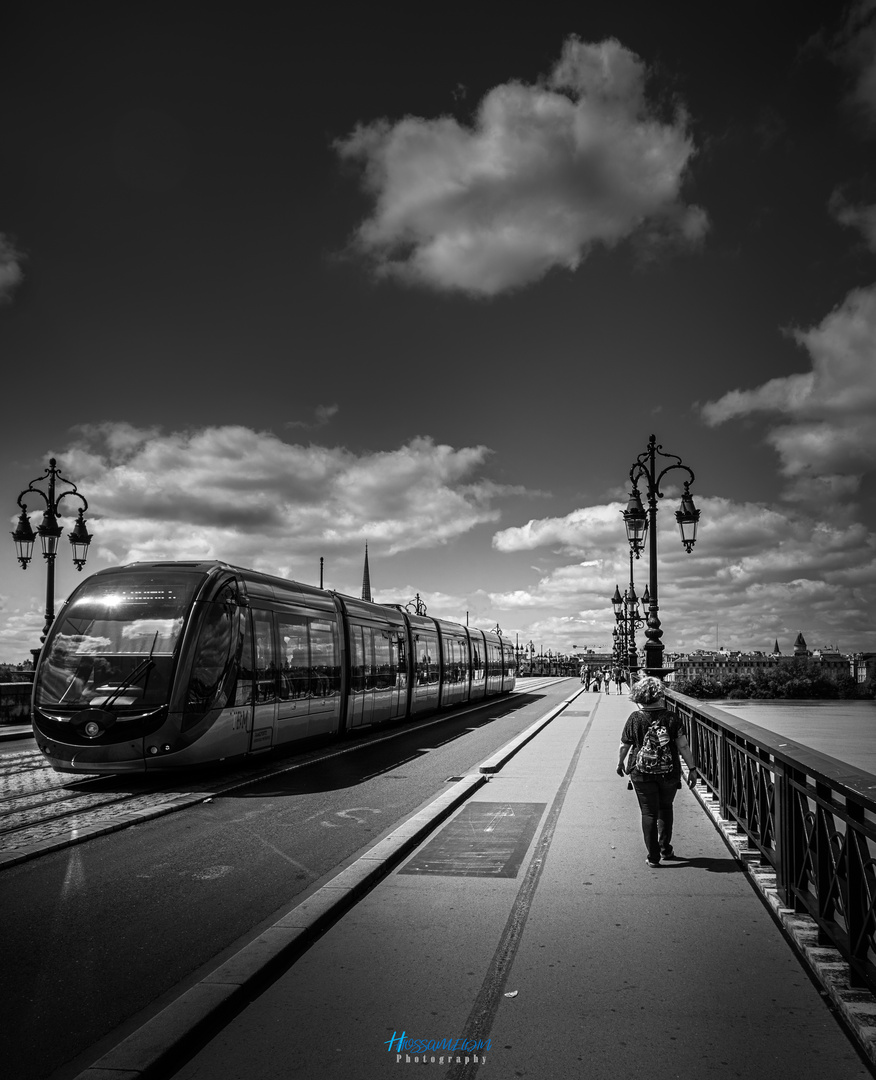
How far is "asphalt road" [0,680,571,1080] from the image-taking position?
4.10m

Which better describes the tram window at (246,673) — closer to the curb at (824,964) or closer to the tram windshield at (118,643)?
the tram windshield at (118,643)

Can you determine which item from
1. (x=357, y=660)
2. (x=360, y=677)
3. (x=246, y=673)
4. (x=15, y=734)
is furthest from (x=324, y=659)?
(x=15, y=734)

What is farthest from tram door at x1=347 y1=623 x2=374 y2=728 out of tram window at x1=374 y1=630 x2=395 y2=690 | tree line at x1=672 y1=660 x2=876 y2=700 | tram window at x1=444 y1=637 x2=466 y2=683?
tree line at x1=672 y1=660 x2=876 y2=700

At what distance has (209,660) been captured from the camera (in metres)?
11.7

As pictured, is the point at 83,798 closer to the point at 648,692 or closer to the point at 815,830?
the point at 648,692

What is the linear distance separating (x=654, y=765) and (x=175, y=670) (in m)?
6.83

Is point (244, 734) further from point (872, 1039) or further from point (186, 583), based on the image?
point (872, 1039)

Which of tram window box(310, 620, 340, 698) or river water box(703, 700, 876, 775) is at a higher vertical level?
tram window box(310, 620, 340, 698)

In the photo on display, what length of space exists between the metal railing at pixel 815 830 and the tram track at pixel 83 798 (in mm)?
6072

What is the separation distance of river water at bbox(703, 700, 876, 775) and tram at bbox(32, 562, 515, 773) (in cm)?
733

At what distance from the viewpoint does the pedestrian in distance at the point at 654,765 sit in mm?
6867

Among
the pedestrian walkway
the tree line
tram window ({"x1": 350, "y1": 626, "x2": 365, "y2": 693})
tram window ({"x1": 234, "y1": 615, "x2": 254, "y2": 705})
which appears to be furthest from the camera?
the tree line

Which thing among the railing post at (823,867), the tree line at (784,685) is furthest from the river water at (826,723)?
the railing post at (823,867)

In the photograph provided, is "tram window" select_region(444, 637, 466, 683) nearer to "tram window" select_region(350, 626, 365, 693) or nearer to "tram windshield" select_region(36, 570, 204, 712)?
"tram window" select_region(350, 626, 365, 693)
